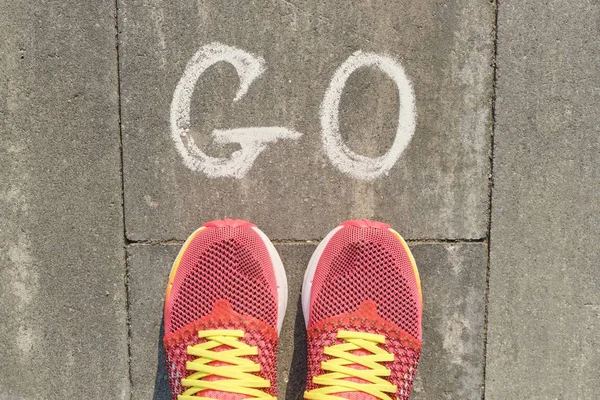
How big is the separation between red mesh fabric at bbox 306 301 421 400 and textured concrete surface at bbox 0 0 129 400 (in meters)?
0.69

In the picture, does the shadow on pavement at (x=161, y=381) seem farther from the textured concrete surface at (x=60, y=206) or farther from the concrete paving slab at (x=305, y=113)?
the concrete paving slab at (x=305, y=113)

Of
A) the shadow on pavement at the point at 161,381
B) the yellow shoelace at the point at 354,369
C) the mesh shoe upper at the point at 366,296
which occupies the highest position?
the mesh shoe upper at the point at 366,296

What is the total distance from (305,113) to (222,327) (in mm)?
776

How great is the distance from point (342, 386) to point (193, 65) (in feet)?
3.90

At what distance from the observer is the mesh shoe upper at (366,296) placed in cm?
183

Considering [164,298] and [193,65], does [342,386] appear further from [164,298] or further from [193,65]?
[193,65]

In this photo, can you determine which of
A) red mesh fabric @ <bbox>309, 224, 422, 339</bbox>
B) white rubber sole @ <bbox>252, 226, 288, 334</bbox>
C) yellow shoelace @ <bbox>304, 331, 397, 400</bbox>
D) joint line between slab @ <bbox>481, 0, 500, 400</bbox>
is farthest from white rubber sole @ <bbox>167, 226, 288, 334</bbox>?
joint line between slab @ <bbox>481, 0, 500, 400</bbox>

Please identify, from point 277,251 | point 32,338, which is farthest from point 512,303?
point 32,338

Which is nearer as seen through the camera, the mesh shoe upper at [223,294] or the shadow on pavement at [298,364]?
the mesh shoe upper at [223,294]

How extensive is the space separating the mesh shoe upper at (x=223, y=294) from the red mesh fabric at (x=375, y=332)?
14cm

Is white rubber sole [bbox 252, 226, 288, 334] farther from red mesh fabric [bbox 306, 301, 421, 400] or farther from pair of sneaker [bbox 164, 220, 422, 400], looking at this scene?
red mesh fabric [bbox 306, 301, 421, 400]

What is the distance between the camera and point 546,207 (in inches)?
76.5

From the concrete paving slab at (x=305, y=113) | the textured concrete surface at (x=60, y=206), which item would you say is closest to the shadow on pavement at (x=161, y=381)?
the textured concrete surface at (x=60, y=206)

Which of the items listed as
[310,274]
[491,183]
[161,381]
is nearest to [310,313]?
[310,274]
